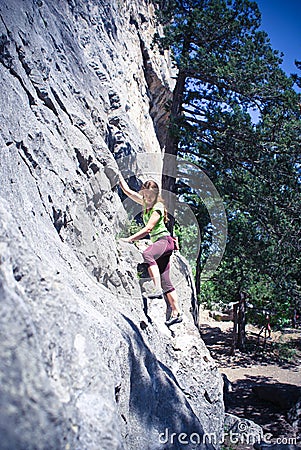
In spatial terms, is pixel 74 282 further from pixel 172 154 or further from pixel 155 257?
pixel 172 154

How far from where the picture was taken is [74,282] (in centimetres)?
276

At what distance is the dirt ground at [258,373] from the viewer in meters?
7.42

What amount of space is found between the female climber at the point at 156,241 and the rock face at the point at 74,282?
0.28 meters

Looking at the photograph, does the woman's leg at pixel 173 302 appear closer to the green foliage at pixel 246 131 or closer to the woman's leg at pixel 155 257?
the woman's leg at pixel 155 257

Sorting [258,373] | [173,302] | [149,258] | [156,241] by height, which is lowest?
[258,373]

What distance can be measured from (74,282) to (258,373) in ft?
35.9

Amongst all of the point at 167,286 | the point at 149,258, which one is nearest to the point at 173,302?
the point at 167,286

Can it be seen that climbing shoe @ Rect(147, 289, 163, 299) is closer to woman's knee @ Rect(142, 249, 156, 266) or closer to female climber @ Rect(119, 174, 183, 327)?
female climber @ Rect(119, 174, 183, 327)

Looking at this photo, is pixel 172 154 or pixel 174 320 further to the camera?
pixel 172 154

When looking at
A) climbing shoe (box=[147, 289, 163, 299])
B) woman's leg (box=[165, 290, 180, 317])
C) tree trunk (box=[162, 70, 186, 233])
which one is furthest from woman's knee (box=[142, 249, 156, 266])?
tree trunk (box=[162, 70, 186, 233])

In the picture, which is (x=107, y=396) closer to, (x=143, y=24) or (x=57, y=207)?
(x=57, y=207)

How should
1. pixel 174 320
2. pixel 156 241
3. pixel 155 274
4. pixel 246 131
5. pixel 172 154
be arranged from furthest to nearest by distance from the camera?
pixel 172 154 < pixel 246 131 < pixel 174 320 < pixel 156 241 < pixel 155 274

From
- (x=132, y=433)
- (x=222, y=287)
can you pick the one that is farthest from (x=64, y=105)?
(x=222, y=287)

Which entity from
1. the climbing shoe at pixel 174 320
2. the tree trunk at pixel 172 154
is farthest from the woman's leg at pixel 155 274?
the tree trunk at pixel 172 154
